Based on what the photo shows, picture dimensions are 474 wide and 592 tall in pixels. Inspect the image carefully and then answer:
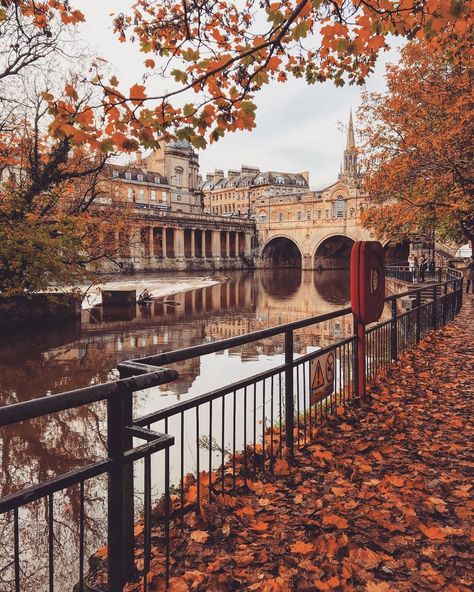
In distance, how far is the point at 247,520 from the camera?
334 centimetres

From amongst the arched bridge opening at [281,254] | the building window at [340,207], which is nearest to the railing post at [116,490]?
the building window at [340,207]

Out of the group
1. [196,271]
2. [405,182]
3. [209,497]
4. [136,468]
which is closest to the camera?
[209,497]

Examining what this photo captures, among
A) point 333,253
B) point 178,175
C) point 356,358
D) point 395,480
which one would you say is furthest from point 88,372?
point 178,175

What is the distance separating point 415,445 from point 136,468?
12.2ft

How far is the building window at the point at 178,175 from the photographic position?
82725 mm

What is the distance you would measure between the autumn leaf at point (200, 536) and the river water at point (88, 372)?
4.98ft

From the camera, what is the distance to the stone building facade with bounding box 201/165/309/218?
100619mm

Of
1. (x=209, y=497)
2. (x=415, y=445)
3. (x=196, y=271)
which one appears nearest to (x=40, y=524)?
(x=209, y=497)

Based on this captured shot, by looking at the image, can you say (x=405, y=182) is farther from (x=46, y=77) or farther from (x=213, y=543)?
(x=213, y=543)

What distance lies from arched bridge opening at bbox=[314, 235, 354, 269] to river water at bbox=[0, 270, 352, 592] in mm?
45665

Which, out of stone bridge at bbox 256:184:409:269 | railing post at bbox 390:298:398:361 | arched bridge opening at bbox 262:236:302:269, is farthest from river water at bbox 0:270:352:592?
arched bridge opening at bbox 262:236:302:269

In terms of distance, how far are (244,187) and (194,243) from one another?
41717mm

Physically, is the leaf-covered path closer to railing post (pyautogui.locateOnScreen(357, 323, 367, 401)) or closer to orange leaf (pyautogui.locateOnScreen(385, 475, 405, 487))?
orange leaf (pyautogui.locateOnScreen(385, 475, 405, 487))

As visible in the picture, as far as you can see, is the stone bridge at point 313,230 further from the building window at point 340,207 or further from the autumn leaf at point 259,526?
the autumn leaf at point 259,526
